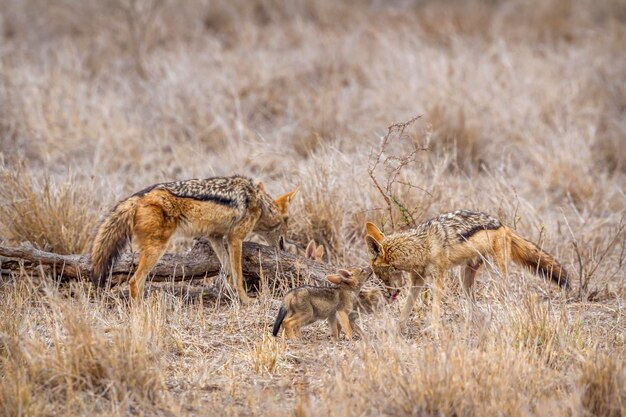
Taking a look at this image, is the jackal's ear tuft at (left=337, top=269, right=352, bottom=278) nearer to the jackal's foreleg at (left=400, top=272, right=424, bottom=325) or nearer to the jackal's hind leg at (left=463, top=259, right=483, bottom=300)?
the jackal's foreleg at (left=400, top=272, right=424, bottom=325)

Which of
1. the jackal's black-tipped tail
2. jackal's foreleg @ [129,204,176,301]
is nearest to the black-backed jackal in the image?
the jackal's black-tipped tail

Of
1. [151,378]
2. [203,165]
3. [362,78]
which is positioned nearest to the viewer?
[151,378]

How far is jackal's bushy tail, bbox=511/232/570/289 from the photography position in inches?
276

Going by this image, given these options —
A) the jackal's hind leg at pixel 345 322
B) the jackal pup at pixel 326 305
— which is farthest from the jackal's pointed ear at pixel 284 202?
the jackal's hind leg at pixel 345 322

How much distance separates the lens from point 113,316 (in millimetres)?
6664

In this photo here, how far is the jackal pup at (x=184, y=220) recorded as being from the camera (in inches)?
272

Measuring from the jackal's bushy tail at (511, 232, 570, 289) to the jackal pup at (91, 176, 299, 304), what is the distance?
7.29 feet

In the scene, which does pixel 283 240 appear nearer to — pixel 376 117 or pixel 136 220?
pixel 136 220

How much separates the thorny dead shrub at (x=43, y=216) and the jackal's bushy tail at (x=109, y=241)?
1.42 m

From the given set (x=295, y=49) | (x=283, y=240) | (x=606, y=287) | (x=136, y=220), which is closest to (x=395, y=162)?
(x=283, y=240)

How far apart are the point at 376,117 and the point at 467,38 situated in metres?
4.95

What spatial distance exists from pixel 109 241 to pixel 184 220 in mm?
642

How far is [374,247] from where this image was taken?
23.2 ft

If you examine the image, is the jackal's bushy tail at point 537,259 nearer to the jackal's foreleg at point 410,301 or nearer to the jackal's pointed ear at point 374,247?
the jackal's foreleg at point 410,301
